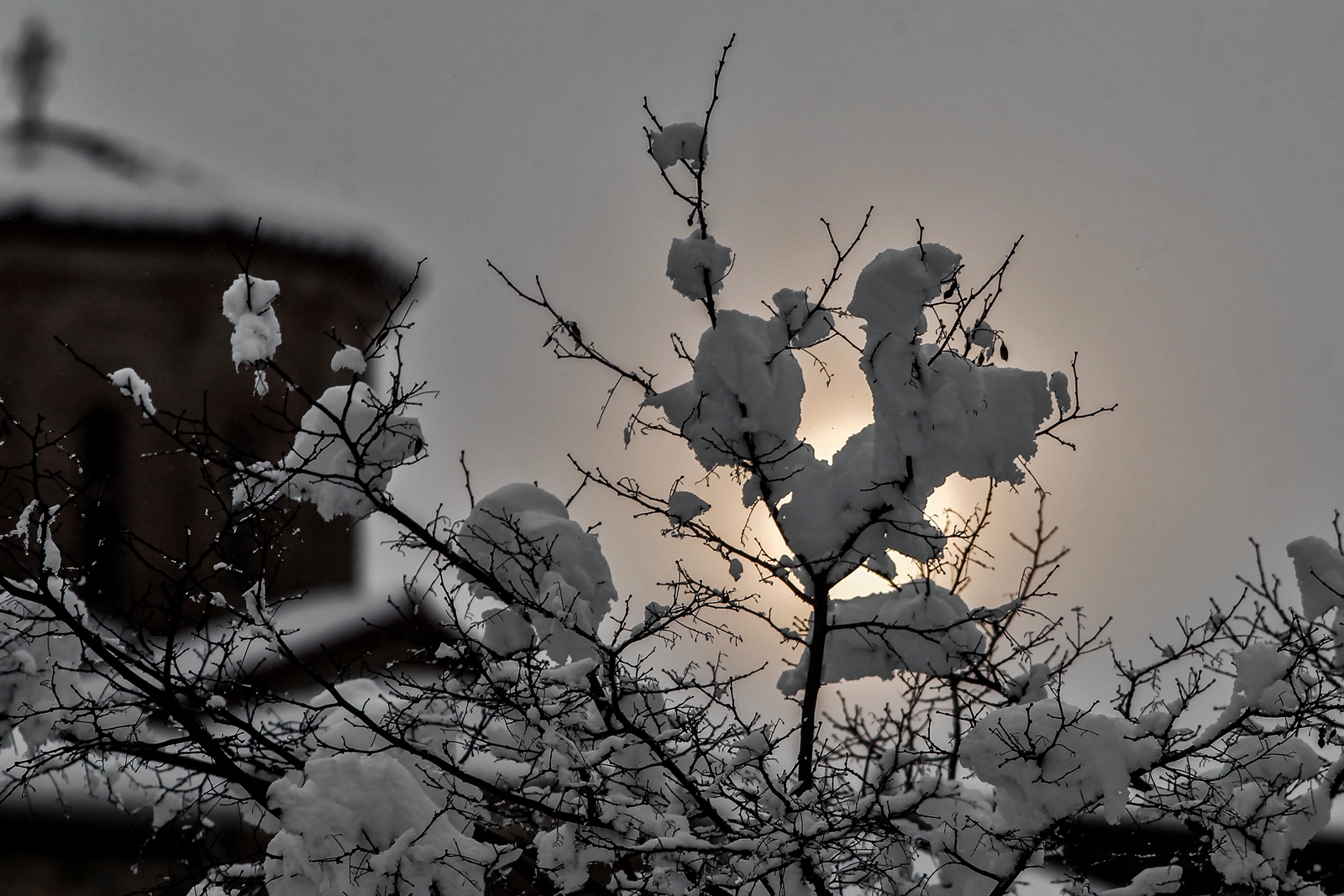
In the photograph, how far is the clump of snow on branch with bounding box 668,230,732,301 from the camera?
4.23 metres

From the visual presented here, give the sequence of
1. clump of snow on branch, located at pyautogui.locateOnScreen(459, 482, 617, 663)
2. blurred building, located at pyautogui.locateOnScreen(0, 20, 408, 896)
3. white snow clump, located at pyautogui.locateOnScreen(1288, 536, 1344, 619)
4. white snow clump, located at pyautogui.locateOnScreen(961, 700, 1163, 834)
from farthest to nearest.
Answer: blurred building, located at pyautogui.locateOnScreen(0, 20, 408, 896)
white snow clump, located at pyautogui.locateOnScreen(1288, 536, 1344, 619)
clump of snow on branch, located at pyautogui.locateOnScreen(459, 482, 617, 663)
white snow clump, located at pyautogui.locateOnScreen(961, 700, 1163, 834)

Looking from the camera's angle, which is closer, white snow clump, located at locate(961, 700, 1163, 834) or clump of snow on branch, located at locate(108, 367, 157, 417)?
white snow clump, located at locate(961, 700, 1163, 834)

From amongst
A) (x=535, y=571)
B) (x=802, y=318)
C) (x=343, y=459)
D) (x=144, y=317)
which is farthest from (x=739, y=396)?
(x=144, y=317)

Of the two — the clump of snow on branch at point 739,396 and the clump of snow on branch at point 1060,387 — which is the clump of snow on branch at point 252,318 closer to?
the clump of snow on branch at point 739,396

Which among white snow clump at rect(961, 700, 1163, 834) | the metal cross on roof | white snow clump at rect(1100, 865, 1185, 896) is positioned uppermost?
the metal cross on roof

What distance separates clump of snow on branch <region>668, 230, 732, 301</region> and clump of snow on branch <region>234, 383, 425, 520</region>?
4.75ft

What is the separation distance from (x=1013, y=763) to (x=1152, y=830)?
626cm

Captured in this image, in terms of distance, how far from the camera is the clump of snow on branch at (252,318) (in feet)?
13.9

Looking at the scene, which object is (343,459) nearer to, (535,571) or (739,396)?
(535,571)

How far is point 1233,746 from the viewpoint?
15.7 feet

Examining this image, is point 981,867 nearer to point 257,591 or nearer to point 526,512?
point 526,512

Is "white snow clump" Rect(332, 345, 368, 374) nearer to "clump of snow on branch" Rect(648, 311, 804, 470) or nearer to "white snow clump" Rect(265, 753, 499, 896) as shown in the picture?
"clump of snow on branch" Rect(648, 311, 804, 470)

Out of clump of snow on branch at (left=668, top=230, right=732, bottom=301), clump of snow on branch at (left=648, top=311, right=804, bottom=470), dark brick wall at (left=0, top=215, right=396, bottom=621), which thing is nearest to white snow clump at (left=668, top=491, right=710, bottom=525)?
clump of snow on branch at (left=648, top=311, right=804, bottom=470)

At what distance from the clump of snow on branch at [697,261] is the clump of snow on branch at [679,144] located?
0.32 m
